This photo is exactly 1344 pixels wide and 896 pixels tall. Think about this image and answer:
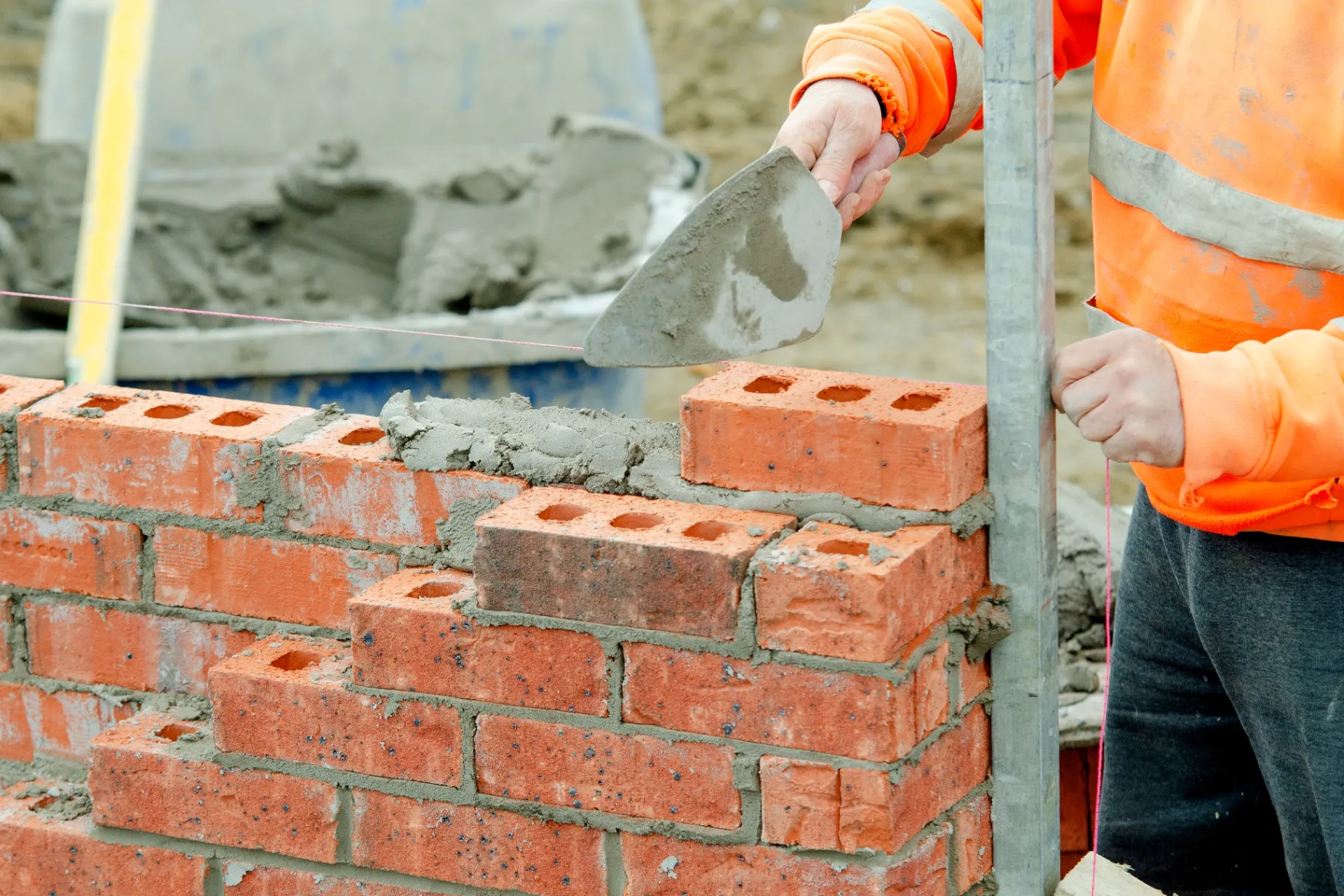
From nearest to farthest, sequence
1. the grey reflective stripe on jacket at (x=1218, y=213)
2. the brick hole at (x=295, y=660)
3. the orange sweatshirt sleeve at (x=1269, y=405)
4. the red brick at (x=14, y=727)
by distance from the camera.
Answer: the orange sweatshirt sleeve at (x=1269, y=405)
the grey reflective stripe on jacket at (x=1218, y=213)
the brick hole at (x=295, y=660)
the red brick at (x=14, y=727)

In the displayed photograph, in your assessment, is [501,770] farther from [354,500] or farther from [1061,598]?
[1061,598]

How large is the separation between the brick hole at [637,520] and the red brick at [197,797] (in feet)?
1.64

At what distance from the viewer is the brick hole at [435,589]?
1908 millimetres

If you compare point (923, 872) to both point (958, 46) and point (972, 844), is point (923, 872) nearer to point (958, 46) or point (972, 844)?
point (972, 844)

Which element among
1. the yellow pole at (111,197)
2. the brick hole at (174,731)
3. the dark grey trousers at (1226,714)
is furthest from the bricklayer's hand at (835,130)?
the yellow pole at (111,197)

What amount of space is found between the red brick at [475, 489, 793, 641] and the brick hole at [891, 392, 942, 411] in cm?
18

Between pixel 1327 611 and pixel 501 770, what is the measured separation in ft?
3.12

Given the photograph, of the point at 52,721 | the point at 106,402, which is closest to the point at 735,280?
the point at 106,402

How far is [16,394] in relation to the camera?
2223mm

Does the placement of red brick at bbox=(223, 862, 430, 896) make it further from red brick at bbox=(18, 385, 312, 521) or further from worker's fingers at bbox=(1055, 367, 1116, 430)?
worker's fingers at bbox=(1055, 367, 1116, 430)

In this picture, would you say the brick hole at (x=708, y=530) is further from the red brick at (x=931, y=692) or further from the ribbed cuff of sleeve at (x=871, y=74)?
the ribbed cuff of sleeve at (x=871, y=74)

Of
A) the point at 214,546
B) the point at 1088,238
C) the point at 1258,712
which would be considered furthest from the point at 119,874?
the point at 1088,238

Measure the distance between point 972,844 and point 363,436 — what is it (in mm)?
917

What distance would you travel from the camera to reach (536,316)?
3912 millimetres
